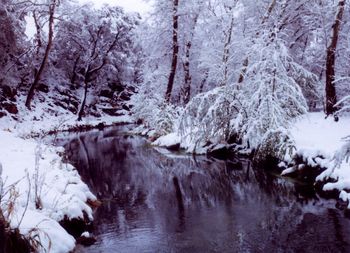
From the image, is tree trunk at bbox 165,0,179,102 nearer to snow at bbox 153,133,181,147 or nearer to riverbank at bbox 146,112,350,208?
snow at bbox 153,133,181,147

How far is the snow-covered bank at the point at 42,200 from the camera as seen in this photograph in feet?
17.8

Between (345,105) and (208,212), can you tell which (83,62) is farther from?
(208,212)

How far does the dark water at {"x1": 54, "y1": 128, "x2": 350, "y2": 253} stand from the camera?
6.42 meters

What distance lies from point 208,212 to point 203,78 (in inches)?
794

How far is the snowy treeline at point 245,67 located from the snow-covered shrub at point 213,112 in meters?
0.04

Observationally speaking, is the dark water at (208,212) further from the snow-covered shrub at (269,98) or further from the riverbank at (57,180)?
the snow-covered shrub at (269,98)

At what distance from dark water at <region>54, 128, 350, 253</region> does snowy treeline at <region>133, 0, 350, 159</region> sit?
1.79m

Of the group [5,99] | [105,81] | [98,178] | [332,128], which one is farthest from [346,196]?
[105,81]

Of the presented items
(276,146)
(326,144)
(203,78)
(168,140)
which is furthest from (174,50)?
(326,144)

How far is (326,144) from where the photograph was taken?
11.0 meters

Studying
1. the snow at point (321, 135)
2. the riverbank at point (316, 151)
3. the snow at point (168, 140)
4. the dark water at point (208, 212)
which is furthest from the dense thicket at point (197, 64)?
the dark water at point (208, 212)

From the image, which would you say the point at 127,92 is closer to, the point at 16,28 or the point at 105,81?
the point at 105,81

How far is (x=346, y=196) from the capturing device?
27.5 ft

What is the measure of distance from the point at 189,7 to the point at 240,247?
57.5 feet
